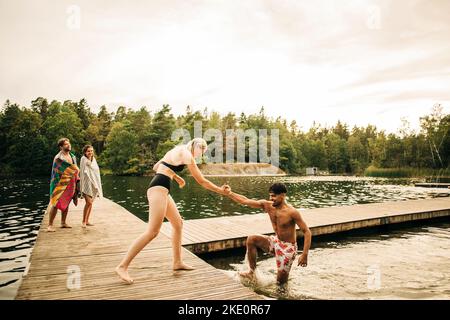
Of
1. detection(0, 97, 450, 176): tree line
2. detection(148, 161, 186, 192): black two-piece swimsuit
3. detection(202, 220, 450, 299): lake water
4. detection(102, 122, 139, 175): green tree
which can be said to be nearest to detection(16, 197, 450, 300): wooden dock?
detection(202, 220, 450, 299): lake water

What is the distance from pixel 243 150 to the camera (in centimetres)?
7562

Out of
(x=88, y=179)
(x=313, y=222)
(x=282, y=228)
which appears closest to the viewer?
(x=282, y=228)

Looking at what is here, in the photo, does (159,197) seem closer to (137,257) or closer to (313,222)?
(137,257)

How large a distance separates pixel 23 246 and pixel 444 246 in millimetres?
11749

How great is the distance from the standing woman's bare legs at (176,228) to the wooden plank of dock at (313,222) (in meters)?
2.38

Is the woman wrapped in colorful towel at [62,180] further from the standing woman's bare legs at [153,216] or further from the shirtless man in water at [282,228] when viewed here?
the shirtless man in water at [282,228]

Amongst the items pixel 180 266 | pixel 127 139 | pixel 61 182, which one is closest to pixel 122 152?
pixel 127 139

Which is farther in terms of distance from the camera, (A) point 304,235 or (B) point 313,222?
(B) point 313,222

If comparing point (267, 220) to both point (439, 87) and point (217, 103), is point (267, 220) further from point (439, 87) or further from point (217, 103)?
point (217, 103)

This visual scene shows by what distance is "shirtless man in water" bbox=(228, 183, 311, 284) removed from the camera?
14.4ft

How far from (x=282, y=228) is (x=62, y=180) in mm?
5492

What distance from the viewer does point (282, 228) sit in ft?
15.0

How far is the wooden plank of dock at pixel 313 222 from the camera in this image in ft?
24.1

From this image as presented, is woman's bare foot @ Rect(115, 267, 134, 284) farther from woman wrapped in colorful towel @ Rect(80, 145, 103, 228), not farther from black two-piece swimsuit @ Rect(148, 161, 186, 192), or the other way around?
woman wrapped in colorful towel @ Rect(80, 145, 103, 228)
